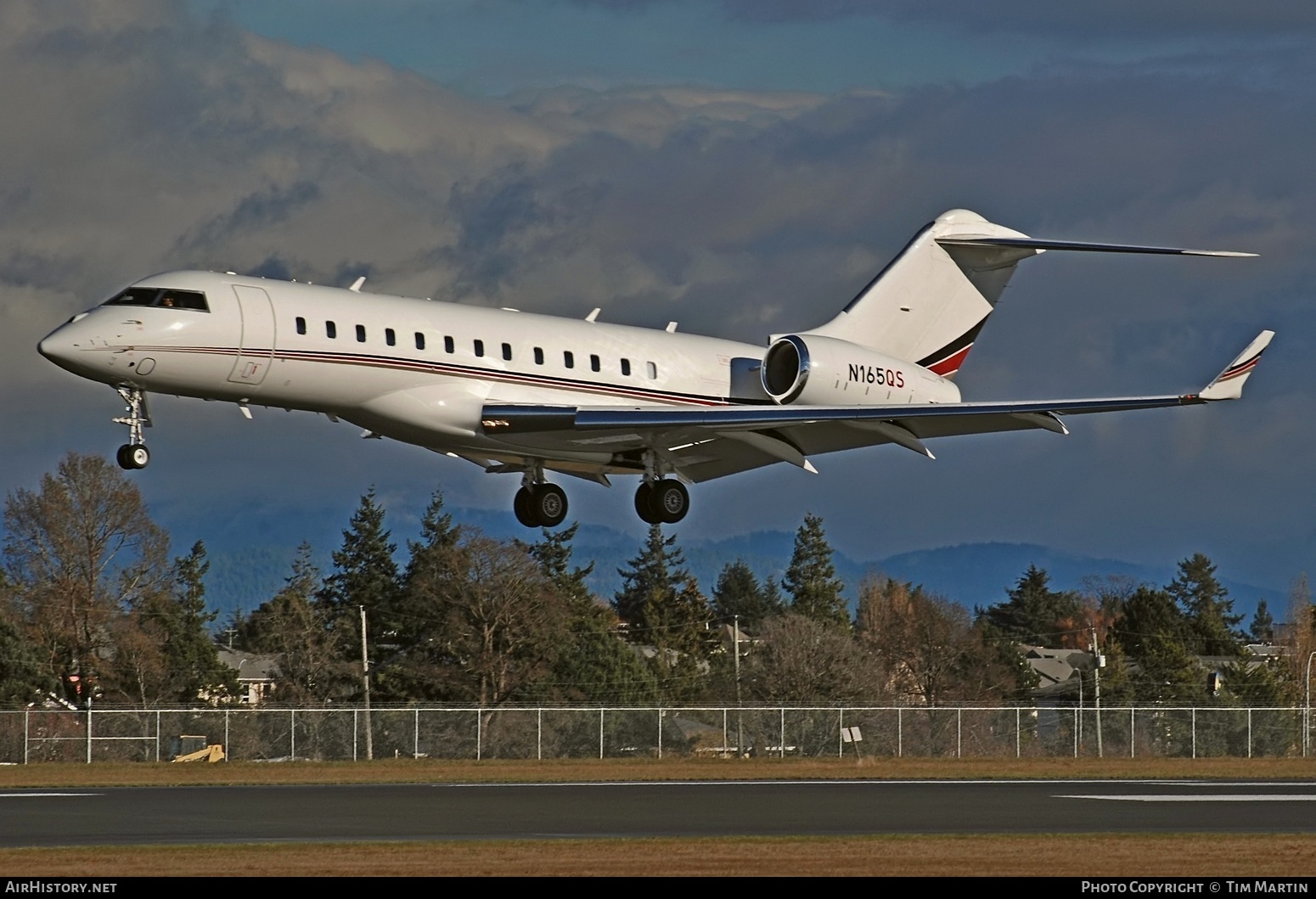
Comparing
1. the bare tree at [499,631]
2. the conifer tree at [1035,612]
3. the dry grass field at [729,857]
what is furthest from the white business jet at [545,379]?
the conifer tree at [1035,612]

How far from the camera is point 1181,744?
46438 millimetres

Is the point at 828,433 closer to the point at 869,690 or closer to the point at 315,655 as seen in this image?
the point at 869,690

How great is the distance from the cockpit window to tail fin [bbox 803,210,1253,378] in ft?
39.6

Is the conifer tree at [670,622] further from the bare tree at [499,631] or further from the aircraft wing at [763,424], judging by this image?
the aircraft wing at [763,424]

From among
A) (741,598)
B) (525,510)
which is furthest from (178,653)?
(741,598)

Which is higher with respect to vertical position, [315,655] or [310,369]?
[310,369]

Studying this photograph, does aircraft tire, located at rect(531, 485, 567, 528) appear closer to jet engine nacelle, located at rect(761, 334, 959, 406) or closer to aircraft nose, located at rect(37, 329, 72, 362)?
jet engine nacelle, located at rect(761, 334, 959, 406)

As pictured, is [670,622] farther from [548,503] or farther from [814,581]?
[548,503]

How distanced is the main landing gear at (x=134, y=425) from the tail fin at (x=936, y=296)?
42.0 ft

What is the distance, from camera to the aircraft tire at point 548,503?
97.5ft
